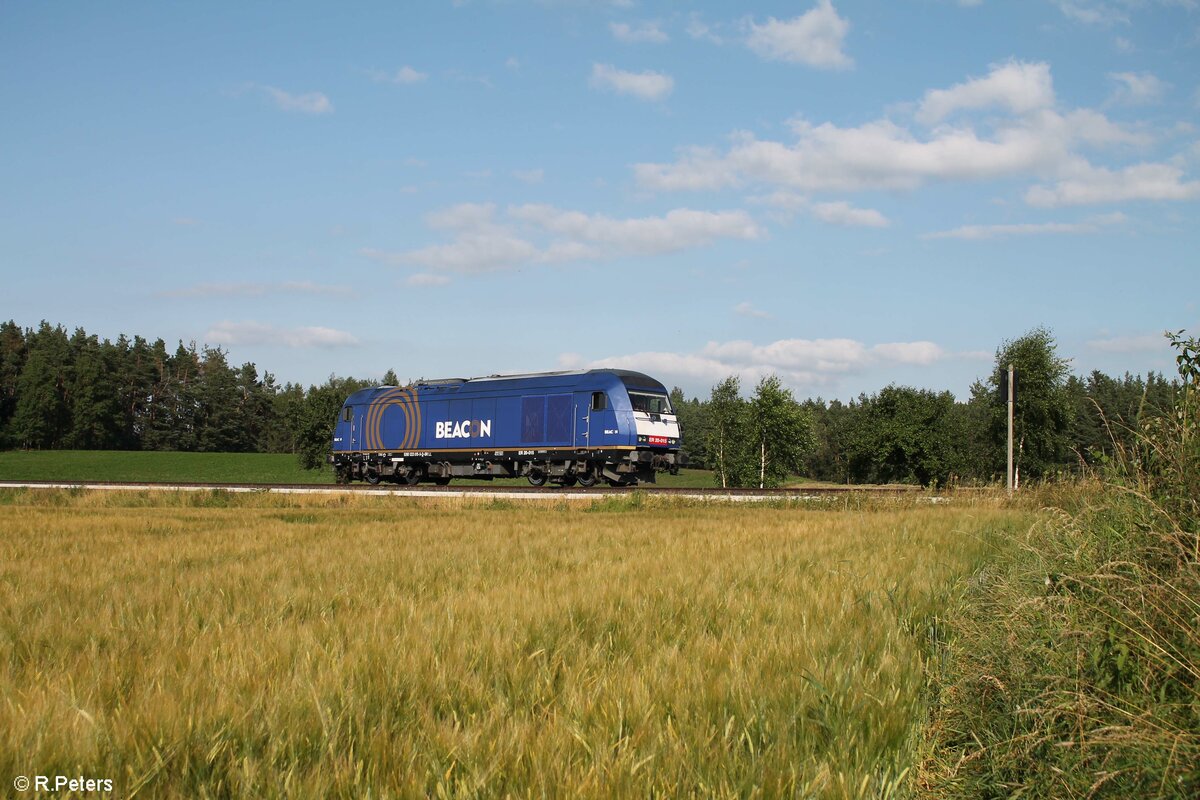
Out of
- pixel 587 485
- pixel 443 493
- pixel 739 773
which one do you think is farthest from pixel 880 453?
pixel 739 773

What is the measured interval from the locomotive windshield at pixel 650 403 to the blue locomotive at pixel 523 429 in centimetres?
5

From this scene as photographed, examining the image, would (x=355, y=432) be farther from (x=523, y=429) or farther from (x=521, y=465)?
(x=523, y=429)

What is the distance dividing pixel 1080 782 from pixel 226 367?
145 metres

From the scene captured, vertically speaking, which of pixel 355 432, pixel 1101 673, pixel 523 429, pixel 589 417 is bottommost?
pixel 1101 673

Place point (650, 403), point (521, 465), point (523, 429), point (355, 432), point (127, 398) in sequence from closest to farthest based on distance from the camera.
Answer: point (650, 403) < point (523, 429) < point (521, 465) < point (355, 432) < point (127, 398)

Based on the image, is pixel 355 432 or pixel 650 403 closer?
pixel 650 403

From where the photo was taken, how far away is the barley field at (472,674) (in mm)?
2951

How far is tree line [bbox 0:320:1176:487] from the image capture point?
75.8 metres

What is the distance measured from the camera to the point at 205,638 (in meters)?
4.75

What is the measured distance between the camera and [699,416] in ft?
538

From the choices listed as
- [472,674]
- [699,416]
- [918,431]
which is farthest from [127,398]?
[472,674]

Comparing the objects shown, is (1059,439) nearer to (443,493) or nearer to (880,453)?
(880,453)

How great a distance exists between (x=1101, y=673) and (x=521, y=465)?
33.6m

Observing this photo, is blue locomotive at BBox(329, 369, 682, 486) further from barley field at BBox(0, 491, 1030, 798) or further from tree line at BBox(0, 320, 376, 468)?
tree line at BBox(0, 320, 376, 468)
